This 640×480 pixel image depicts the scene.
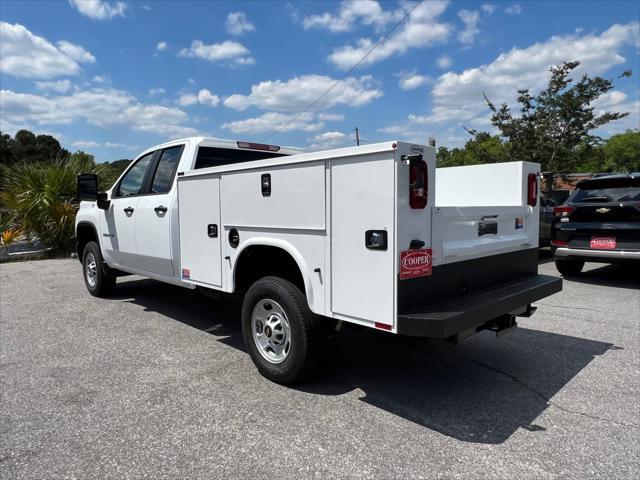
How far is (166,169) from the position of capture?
5.52 meters

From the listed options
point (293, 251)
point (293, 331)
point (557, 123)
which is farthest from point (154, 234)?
point (557, 123)

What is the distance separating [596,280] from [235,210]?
7.40 metres

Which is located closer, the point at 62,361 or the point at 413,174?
the point at 413,174

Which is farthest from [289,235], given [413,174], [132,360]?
[132,360]

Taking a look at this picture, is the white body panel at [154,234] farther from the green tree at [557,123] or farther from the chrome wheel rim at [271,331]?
the green tree at [557,123]

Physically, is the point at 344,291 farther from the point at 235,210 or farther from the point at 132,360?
the point at 132,360

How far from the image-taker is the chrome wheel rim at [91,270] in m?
7.19

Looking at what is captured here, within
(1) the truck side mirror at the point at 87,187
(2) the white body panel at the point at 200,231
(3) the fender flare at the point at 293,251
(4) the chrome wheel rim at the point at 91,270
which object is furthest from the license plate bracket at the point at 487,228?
(4) the chrome wheel rim at the point at 91,270

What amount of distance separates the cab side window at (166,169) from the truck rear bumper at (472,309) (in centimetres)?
342

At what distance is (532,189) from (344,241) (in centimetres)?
214

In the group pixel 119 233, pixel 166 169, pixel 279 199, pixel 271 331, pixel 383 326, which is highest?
pixel 166 169

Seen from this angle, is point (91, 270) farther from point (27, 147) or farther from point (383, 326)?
point (27, 147)

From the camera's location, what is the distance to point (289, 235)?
3.66m

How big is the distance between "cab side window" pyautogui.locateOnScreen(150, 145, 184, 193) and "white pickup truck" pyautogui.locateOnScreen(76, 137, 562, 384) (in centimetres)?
A: 2
